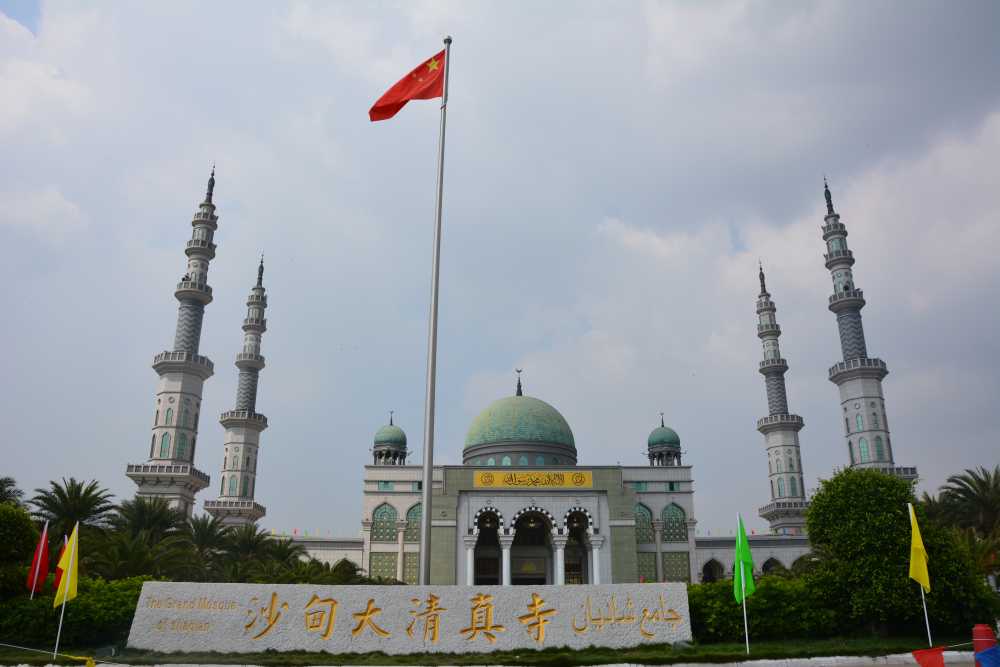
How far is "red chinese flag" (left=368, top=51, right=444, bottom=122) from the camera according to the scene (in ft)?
59.1

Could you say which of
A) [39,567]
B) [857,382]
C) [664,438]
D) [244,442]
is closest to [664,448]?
[664,438]

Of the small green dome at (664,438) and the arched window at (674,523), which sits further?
the small green dome at (664,438)

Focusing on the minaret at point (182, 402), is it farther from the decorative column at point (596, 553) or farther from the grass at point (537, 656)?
the grass at point (537, 656)

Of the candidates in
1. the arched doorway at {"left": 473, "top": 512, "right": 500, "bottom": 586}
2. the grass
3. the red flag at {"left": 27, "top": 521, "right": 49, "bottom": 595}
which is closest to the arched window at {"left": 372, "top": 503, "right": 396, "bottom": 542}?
the arched doorway at {"left": 473, "top": 512, "right": 500, "bottom": 586}

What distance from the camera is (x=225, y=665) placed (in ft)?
44.0

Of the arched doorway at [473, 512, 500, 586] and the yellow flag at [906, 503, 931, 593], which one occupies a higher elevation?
the arched doorway at [473, 512, 500, 586]

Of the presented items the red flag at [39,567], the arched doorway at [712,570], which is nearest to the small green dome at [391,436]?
the arched doorway at [712,570]

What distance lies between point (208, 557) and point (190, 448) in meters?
12.0

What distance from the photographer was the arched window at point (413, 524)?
41.0 m

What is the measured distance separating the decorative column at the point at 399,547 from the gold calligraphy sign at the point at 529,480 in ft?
17.6

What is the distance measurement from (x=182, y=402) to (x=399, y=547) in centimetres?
1491

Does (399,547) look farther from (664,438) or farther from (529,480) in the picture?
(664,438)

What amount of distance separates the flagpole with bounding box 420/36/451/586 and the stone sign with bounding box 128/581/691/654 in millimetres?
904

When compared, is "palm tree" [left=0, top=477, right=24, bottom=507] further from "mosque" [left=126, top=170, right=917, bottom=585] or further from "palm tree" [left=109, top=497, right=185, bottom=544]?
"mosque" [left=126, top=170, right=917, bottom=585]
